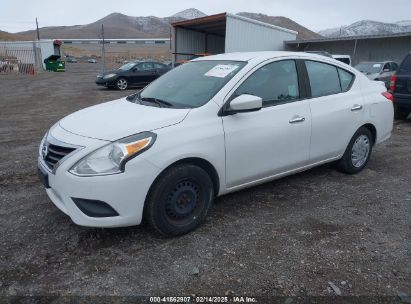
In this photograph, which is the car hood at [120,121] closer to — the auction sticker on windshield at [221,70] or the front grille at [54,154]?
the front grille at [54,154]

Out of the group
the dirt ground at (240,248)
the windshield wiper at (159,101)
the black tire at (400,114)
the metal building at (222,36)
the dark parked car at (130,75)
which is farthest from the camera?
the dark parked car at (130,75)

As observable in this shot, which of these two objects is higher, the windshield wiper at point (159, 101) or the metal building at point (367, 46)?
the metal building at point (367, 46)

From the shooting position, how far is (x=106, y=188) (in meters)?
2.90

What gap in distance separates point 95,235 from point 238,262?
4.30 ft

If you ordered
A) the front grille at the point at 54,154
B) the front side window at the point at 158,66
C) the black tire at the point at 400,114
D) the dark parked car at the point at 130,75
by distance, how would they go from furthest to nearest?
the front side window at the point at 158,66, the dark parked car at the point at 130,75, the black tire at the point at 400,114, the front grille at the point at 54,154

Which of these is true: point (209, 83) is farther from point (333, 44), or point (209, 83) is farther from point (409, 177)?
point (333, 44)


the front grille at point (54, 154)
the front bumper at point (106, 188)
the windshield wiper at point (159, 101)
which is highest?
the windshield wiper at point (159, 101)

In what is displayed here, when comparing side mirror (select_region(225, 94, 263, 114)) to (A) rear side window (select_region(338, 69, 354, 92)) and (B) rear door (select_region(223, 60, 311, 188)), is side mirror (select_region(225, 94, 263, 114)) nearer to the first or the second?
(B) rear door (select_region(223, 60, 311, 188))

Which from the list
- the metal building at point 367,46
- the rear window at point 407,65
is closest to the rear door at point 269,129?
the rear window at point 407,65

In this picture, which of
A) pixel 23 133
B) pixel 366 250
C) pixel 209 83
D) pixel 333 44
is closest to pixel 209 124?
pixel 209 83

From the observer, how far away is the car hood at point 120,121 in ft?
10.3

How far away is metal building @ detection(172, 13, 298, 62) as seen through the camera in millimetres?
15852

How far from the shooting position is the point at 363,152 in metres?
5.09

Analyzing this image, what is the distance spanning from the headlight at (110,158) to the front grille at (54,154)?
0.67 feet
